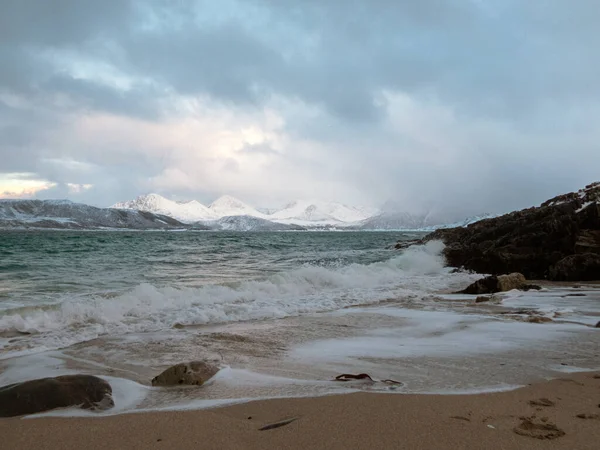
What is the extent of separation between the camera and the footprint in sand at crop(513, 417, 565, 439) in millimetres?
2697

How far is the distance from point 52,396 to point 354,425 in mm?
2442

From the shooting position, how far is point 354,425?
288 cm

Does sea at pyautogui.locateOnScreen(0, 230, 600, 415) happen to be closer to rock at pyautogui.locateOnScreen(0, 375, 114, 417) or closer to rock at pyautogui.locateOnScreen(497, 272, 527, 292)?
rock at pyautogui.locateOnScreen(0, 375, 114, 417)

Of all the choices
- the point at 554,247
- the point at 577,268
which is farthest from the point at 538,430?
the point at 554,247

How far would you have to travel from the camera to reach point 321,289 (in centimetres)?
1392

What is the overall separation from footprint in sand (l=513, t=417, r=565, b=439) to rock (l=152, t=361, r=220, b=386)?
274 centimetres

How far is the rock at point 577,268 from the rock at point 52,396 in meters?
14.7

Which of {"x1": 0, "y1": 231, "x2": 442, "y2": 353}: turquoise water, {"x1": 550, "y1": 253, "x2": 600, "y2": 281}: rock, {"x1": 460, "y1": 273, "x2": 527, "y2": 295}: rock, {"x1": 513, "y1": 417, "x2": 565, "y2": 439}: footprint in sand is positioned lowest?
{"x1": 0, "y1": 231, "x2": 442, "y2": 353}: turquoise water

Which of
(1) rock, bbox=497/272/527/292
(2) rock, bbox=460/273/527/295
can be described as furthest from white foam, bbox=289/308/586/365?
(1) rock, bbox=497/272/527/292

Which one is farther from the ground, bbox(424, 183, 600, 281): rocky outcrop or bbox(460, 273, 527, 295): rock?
bbox(424, 183, 600, 281): rocky outcrop

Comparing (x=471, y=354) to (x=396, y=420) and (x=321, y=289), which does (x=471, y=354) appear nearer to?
(x=396, y=420)

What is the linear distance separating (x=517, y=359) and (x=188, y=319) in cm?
586

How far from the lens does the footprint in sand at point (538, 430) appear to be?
8.85 feet

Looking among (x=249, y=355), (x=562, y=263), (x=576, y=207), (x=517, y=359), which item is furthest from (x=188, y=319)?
(x=576, y=207)
